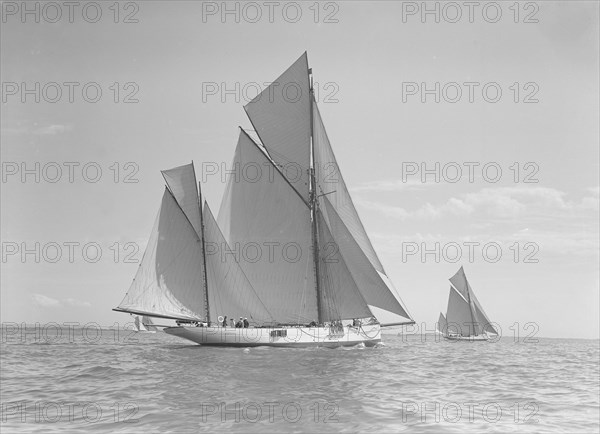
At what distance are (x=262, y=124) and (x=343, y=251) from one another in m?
11.7

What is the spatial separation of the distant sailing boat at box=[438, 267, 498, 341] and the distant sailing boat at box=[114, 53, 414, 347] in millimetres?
53540

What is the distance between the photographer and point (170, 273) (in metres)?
47.4

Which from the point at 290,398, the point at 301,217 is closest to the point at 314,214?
the point at 301,217

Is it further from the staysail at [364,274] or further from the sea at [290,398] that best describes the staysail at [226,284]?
the sea at [290,398]

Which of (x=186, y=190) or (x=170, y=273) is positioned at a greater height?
(x=186, y=190)

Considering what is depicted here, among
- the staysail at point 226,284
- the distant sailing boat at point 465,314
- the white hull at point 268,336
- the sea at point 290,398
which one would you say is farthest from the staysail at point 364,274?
the distant sailing boat at point 465,314

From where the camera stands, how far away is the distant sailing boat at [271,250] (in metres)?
47.6

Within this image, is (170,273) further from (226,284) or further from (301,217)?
(301,217)

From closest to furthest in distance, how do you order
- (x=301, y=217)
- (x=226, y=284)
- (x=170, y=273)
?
(x=170, y=273), (x=226, y=284), (x=301, y=217)

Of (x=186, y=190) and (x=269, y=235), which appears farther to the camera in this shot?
(x=186, y=190)

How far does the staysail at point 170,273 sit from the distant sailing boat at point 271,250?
7cm

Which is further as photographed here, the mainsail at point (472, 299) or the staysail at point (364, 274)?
the mainsail at point (472, 299)

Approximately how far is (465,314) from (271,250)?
62.8 m

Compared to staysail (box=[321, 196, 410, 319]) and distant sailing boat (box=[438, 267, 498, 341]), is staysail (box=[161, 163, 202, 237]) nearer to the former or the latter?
staysail (box=[321, 196, 410, 319])
